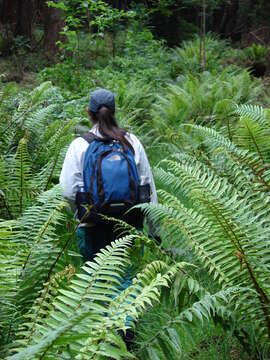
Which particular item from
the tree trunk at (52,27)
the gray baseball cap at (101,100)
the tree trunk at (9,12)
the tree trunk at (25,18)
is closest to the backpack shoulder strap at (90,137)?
the gray baseball cap at (101,100)

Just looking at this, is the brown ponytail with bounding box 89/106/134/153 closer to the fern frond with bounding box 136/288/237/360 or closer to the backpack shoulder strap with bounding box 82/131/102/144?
the backpack shoulder strap with bounding box 82/131/102/144

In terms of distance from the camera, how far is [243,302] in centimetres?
319

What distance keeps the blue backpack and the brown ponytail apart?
74 millimetres

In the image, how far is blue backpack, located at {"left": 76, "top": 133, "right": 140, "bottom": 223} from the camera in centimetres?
362

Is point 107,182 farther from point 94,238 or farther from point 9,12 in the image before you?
point 9,12

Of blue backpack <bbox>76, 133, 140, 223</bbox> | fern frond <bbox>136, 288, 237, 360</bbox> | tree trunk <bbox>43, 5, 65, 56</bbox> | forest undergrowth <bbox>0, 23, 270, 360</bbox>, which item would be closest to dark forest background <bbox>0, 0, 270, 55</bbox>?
tree trunk <bbox>43, 5, 65, 56</bbox>

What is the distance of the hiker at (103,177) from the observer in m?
3.63

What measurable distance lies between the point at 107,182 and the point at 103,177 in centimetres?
4

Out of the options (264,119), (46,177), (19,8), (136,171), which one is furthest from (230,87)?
(19,8)

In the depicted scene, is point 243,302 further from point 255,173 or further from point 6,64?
point 6,64

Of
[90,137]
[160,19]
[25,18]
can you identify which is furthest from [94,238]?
[160,19]

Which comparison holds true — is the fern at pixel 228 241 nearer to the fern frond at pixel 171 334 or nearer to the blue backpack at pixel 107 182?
the blue backpack at pixel 107 182

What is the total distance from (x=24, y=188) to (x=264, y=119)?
2.49 m

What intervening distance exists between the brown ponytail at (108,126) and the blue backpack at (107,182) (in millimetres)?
74
